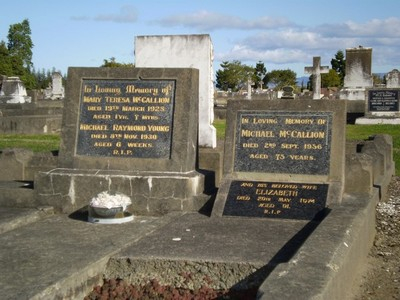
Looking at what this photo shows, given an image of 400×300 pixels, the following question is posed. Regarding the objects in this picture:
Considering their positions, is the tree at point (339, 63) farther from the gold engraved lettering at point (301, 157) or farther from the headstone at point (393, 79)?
the gold engraved lettering at point (301, 157)

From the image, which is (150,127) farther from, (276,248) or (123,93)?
(276,248)

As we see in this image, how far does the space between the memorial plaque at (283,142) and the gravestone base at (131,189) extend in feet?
2.11

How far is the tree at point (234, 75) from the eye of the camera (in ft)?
245

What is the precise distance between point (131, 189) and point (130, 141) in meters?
0.61

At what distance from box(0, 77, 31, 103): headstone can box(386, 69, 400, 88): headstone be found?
723 inches

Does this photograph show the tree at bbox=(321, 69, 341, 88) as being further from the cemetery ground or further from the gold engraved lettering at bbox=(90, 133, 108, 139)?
the gold engraved lettering at bbox=(90, 133, 108, 139)

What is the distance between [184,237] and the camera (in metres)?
5.37

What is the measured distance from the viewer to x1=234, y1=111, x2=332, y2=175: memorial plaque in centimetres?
657

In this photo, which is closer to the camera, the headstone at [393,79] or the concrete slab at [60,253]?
the concrete slab at [60,253]

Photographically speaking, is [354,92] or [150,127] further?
[354,92]

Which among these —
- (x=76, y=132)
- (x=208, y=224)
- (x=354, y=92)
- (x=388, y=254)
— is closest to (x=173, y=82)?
(x=76, y=132)

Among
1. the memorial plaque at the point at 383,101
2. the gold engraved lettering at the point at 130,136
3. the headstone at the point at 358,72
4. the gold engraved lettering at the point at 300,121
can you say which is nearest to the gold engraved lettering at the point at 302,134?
the gold engraved lettering at the point at 300,121

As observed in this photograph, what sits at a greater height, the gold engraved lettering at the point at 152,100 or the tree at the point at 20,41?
the tree at the point at 20,41

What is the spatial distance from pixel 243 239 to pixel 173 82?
2451 millimetres
